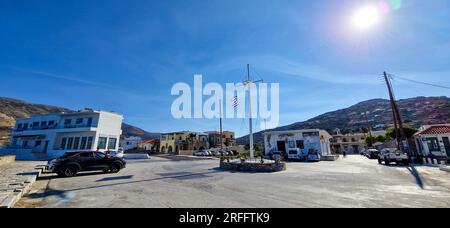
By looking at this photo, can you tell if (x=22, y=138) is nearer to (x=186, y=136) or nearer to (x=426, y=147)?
(x=186, y=136)

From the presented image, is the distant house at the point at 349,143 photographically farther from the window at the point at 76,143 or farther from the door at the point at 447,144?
the window at the point at 76,143

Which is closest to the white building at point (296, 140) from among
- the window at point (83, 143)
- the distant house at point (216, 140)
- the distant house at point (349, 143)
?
the window at point (83, 143)

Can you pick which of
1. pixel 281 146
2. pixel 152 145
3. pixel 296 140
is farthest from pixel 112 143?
pixel 296 140

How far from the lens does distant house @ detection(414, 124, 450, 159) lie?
24.4 meters

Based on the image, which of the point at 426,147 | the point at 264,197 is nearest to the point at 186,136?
the point at 426,147

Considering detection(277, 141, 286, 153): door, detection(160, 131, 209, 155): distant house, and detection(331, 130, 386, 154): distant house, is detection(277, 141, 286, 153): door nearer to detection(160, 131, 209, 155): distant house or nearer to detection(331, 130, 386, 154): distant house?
detection(160, 131, 209, 155): distant house

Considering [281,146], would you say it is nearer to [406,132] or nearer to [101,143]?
[406,132]

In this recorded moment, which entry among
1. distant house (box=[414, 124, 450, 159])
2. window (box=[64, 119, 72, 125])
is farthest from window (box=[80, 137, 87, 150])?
distant house (box=[414, 124, 450, 159])

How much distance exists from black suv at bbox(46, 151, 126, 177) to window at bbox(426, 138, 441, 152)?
37.1 m

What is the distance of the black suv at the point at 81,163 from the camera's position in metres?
13.3

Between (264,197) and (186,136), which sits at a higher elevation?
(186,136)

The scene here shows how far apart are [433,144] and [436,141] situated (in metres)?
0.64

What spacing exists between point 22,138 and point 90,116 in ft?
62.7
